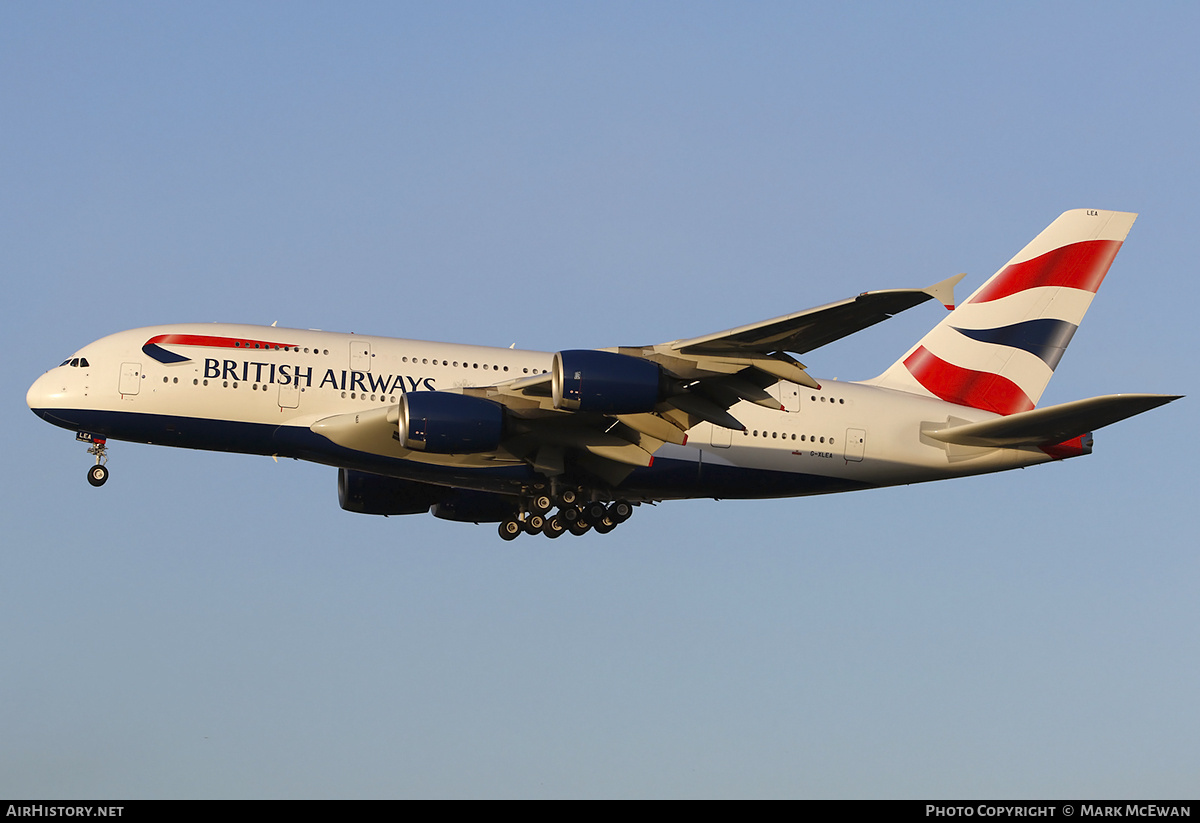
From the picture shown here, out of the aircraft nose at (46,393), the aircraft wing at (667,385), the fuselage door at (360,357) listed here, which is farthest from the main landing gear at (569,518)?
the aircraft nose at (46,393)

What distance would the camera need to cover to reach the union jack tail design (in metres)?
36.4

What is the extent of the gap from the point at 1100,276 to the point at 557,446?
16.9 metres

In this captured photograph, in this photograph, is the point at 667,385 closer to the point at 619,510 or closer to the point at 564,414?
the point at 564,414

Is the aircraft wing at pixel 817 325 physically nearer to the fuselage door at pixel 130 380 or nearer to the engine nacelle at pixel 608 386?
the engine nacelle at pixel 608 386

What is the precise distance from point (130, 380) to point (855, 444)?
17.3m

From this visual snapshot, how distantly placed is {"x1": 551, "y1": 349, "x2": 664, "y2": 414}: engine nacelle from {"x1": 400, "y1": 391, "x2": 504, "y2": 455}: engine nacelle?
2238 millimetres

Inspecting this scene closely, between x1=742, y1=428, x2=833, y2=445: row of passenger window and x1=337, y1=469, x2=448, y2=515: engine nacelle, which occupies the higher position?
x1=742, y1=428, x2=833, y2=445: row of passenger window

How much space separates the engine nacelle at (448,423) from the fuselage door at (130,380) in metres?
6.45

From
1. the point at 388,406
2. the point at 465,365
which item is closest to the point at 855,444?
the point at 465,365

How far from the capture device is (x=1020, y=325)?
37.6 metres

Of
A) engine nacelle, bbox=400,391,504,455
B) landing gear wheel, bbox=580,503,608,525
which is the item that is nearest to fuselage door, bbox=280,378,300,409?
engine nacelle, bbox=400,391,504,455

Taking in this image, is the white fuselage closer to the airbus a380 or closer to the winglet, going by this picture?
the airbus a380
